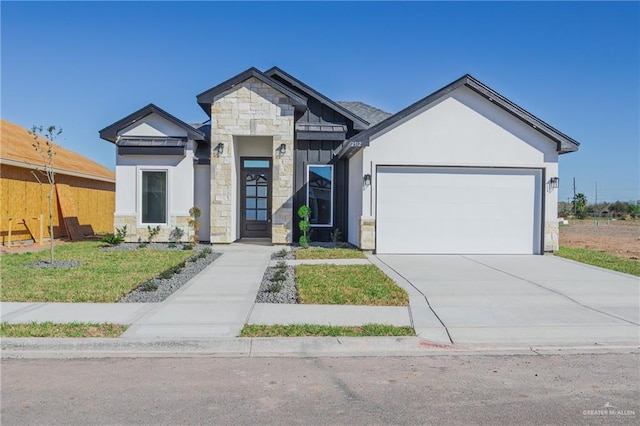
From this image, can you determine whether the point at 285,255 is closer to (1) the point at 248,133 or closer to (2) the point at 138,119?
(1) the point at 248,133

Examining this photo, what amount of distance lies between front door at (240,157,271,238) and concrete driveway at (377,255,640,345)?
6477 millimetres

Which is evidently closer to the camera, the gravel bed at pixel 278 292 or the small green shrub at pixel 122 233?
the gravel bed at pixel 278 292

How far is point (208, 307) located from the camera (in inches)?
285

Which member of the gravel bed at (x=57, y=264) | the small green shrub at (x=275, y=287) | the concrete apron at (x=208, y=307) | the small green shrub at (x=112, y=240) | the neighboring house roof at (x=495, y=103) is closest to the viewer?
the concrete apron at (x=208, y=307)

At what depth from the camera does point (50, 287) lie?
8.32 meters

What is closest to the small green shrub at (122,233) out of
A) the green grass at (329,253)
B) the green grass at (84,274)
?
the green grass at (84,274)

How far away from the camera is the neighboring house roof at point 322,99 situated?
1625 centimetres

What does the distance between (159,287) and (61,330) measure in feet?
9.32

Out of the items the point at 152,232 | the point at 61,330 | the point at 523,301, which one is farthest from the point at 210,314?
the point at 152,232

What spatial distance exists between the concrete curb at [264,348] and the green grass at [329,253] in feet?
22.8

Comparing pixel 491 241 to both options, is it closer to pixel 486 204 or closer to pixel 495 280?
pixel 486 204

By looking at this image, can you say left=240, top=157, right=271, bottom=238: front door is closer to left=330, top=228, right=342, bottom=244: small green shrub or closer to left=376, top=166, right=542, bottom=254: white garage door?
left=330, top=228, right=342, bottom=244: small green shrub

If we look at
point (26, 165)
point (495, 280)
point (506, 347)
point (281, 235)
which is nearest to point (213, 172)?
point (281, 235)

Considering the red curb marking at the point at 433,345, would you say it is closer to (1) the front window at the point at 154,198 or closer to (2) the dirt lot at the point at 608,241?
(2) the dirt lot at the point at 608,241
